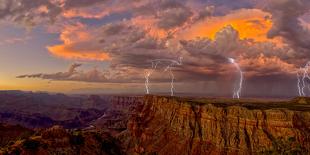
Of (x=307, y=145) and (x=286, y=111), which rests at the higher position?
(x=286, y=111)

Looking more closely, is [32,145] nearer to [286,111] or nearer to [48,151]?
[48,151]

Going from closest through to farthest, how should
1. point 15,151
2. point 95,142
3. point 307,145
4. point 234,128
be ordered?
1. point 15,151
2. point 95,142
3. point 307,145
4. point 234,128

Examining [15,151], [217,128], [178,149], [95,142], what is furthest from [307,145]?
[15,151]

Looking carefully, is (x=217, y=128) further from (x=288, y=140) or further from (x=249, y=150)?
(x=288, y=140)

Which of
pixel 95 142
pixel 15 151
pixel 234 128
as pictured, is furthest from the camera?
pixel 234 128

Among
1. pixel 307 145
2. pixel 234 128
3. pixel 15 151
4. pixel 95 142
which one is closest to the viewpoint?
pixel 15 151

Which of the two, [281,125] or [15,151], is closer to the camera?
[15,151]

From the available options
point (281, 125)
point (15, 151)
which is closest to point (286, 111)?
point (281, 125)

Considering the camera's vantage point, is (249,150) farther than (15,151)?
Yes
